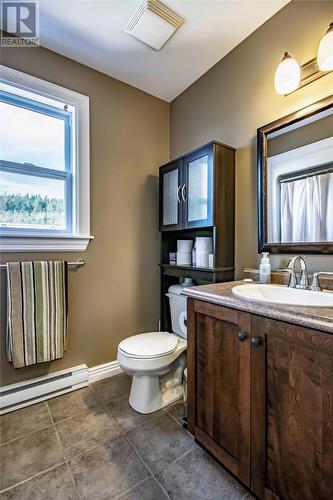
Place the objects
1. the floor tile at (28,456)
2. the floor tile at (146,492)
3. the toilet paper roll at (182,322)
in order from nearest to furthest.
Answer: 1. the floor tile at (146,492)
2. the floor tile at (28,456)
3. the toilet paper roll at (182,322)

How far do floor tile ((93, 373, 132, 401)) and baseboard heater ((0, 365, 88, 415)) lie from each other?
0.13m

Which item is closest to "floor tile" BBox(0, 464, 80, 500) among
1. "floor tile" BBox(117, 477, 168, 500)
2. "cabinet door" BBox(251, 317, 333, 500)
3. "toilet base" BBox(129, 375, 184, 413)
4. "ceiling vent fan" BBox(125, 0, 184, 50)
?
"floor tile" BBox(117, 477, 168, 500)

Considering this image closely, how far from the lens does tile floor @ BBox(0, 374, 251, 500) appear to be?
3.44 ft

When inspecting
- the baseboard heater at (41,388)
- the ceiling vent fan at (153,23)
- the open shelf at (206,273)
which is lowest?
the baseboard heater at (41,388)

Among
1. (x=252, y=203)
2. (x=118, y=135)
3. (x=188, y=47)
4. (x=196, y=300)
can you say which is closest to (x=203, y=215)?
(x=252, y=203)

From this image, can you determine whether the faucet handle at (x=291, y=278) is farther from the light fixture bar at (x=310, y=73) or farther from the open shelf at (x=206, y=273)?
the light fixture bar at (x=310, y=73)

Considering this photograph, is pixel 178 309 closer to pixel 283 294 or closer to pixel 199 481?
pixel 283 294

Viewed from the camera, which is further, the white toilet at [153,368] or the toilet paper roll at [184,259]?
the toilet paper roll at [184,259]

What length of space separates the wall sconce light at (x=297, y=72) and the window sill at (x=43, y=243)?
1566mm

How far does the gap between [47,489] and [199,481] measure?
67 cm

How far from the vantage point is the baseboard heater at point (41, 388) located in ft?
5.14

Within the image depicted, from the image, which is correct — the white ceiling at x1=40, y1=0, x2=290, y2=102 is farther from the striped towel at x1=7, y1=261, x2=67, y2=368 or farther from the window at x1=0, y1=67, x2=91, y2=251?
the striped towel at x1=7, y1=261, x2=67, y2=368

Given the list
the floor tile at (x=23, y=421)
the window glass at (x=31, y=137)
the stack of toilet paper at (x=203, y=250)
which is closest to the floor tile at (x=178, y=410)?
the floor tile at (x=23, y=421)

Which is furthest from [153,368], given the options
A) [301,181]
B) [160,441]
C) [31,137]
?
[31,137]
